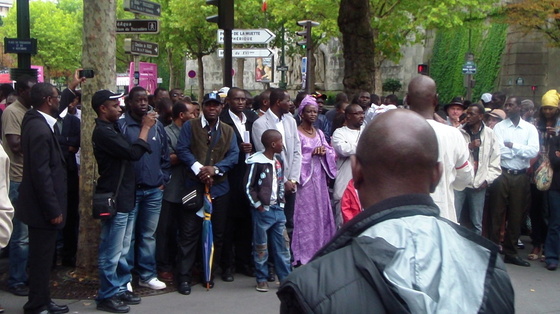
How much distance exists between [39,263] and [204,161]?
2007 millimetres

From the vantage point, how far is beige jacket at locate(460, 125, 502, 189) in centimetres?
804

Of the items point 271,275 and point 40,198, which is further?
point 271,275

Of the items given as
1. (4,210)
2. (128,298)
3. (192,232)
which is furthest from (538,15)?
(4,210)

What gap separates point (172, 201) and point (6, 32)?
6644 cm

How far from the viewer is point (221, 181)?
717 centimetres

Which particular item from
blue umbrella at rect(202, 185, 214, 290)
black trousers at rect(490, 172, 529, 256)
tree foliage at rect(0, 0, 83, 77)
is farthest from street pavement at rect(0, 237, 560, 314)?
tree foliage at rect(0, 0, 83, 77)

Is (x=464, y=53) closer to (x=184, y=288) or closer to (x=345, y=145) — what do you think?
(x=345, y=145)

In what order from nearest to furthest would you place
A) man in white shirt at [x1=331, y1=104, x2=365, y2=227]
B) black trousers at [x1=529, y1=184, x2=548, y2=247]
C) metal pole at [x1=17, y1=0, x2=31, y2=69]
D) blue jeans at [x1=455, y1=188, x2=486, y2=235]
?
man in white shirt at [x1=331, y1=104, x2=365, y2=227] < blue jeans at [x1=455, y1=188, x2=486, y2=235] < black trousers at [x1=529, y1=184, x2=548, y2=247] < metal pole at [x1=17, y1=0, x2=31, y2=69]

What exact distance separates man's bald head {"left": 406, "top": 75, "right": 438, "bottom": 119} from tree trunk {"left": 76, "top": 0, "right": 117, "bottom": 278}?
3492mm

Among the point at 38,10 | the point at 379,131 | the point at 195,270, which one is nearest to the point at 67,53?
the point at 38,10

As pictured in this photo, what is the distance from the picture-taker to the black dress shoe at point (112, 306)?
6.15 meters

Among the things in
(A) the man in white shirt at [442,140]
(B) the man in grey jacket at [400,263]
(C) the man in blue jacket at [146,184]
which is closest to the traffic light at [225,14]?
(C) the man in blue jacket at [146,184]

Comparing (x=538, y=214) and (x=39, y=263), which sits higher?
(x=39, y=263)

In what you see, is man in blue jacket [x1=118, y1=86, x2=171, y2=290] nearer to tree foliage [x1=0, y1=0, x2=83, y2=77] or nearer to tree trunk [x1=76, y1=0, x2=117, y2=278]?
tree trunk [x1=76, y1=0, x2=117, y2=278]
